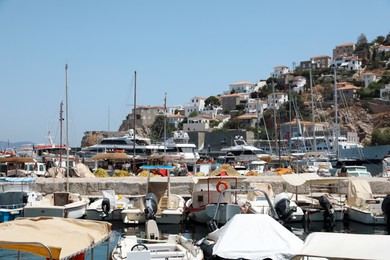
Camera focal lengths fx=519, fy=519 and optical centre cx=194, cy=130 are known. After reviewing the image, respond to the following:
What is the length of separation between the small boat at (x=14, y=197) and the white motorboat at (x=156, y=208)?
442 centimetres

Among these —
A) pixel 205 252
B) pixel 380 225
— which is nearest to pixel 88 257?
pixel 205 252

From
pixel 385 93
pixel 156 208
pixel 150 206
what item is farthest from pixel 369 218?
pixel 385 93

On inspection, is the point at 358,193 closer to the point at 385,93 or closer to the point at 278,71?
the point at 385,93

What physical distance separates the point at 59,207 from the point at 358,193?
43.2 ft

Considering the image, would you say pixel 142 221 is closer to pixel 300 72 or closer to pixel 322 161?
pixel 322 161

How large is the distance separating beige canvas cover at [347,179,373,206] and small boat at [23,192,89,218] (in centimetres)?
1200

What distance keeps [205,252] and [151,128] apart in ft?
398

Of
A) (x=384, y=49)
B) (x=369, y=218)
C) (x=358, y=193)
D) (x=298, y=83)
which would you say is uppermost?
(x=384, y=49)

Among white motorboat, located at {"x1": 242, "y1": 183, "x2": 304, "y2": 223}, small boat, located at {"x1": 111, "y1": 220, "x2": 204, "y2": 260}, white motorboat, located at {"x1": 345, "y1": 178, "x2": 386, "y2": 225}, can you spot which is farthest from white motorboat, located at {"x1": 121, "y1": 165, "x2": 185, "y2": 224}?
white motorboat, located at {"x1": 345, "y1": 178, "x2": 386, "y2": 225}

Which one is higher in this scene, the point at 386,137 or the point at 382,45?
the point at 382,45

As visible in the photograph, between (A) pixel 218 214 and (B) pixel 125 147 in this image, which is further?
(B) pixel 125 147

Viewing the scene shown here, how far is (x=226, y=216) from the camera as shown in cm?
1847

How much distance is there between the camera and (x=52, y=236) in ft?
28.8

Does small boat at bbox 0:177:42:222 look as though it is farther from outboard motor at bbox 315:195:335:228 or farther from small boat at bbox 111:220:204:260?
outboard motor at bbox 315:195:335:228
